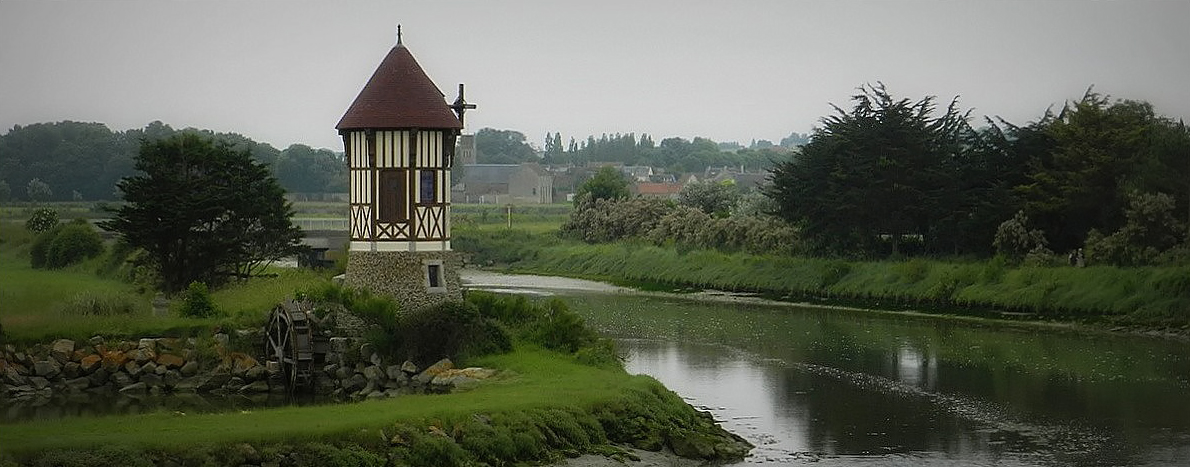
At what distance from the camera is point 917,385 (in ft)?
119

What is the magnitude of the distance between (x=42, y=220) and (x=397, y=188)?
24967mm

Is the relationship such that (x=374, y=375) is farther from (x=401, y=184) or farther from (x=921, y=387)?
(x=921, y=387)

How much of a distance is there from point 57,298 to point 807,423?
749 inches

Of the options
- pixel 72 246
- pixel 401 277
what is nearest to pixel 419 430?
pixel 401 277

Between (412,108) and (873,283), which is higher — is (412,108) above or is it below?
above

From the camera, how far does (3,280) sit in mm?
40219

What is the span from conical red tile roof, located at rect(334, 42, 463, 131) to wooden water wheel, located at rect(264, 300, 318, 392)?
172 inches

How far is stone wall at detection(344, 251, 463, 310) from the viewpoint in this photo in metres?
35.4

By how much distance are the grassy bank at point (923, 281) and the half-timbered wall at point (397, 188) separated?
2392 centimetres

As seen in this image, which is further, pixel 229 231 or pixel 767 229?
pixel 767 229

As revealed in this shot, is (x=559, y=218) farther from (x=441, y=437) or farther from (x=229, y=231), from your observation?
(x=441, y=437)

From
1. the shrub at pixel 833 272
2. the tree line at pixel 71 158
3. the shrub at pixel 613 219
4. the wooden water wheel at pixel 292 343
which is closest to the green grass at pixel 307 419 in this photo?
the wooden water wheel at pixel 292 343

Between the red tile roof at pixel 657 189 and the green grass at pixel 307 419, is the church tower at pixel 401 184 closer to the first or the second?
the green grass at pixel 307 419

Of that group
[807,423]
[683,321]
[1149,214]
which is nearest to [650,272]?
[683,321]
